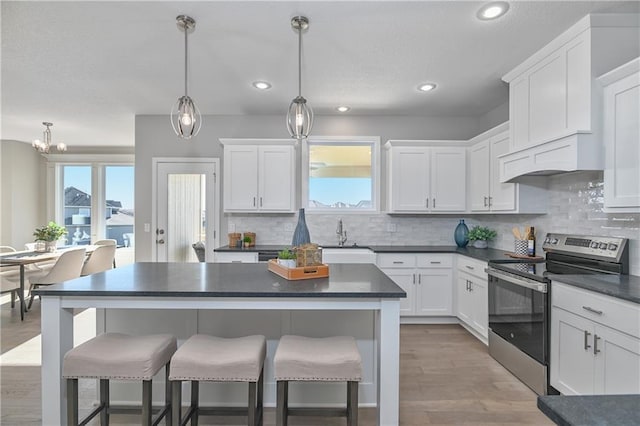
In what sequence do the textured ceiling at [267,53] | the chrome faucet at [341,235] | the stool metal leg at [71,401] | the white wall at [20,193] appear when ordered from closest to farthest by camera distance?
1. the stool metal leg at [71,401]
2. the textured ceiling at [267,53]
3. the chrome faucet at [341,235]
4. the white wall at [20,193]

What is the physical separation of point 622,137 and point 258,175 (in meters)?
3.47

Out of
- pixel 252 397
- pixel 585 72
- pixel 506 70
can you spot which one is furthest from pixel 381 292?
pixel 506 70

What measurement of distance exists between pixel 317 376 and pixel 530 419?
161 cm

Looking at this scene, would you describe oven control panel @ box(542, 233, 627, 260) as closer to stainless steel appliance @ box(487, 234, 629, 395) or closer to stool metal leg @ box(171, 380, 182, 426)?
stainless steel appliance @ box(487, 234, 629, 395)

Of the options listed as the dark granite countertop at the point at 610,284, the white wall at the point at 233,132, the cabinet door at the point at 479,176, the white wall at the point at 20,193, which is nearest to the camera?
the dark granite countertop at the point at 610,284

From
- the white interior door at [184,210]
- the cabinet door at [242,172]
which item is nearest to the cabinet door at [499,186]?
the cabinet door at [242,172]

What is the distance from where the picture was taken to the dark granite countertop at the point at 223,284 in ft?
5.54

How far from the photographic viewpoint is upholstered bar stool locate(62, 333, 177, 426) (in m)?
1.57

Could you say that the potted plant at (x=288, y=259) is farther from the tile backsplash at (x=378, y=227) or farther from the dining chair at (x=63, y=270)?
the dining chair at (x=63, y=270)

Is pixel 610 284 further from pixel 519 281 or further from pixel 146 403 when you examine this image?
pixel 146 403

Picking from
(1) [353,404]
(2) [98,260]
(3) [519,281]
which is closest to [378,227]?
(3) [519,281]

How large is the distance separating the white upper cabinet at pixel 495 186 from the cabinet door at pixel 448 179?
0.09m

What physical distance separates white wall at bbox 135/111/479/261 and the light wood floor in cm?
201

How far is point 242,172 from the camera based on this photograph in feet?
13.9
